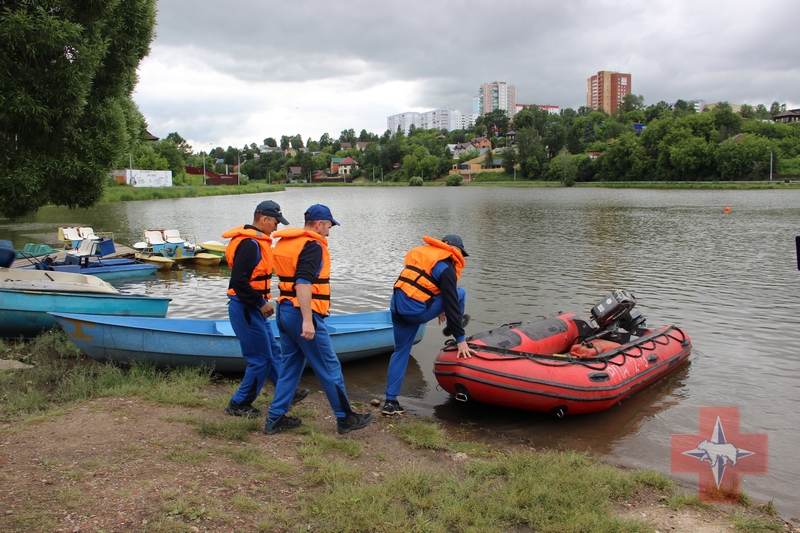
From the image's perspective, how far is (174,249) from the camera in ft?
64.0

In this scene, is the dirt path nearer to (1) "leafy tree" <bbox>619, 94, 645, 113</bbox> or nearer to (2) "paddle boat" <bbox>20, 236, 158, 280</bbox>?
(2) "paddle boat" <bbox>20, 236, 158, 280</bbox>

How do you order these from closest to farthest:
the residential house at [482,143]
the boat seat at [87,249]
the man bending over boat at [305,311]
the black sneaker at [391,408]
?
the man bending over boat at [305,311] < the black sneaker at [391,408] < the boat seat at [87,249] < the residential house at [482,143]

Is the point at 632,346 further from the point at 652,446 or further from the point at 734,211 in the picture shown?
the point at 734,211

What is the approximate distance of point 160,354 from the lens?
24.2ft

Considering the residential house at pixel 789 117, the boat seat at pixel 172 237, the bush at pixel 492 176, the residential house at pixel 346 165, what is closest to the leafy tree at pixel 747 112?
the residential house at pixel 789 117

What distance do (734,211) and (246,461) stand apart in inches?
1607

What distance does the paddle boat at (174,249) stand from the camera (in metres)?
19.0

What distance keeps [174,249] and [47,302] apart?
11029 millimetres

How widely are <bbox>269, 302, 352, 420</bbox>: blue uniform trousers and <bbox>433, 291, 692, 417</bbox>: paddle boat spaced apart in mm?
1832

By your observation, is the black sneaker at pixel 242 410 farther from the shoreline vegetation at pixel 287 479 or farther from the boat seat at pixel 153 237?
the boat seat at pixel 153 237

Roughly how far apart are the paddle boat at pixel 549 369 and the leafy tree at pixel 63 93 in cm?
719

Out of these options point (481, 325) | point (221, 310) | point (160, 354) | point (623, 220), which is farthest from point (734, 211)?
point (160, 354)

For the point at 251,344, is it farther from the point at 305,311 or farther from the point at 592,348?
the point at 592,348

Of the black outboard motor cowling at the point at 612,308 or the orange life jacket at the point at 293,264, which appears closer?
the orange life jacket at the point at 293,264
